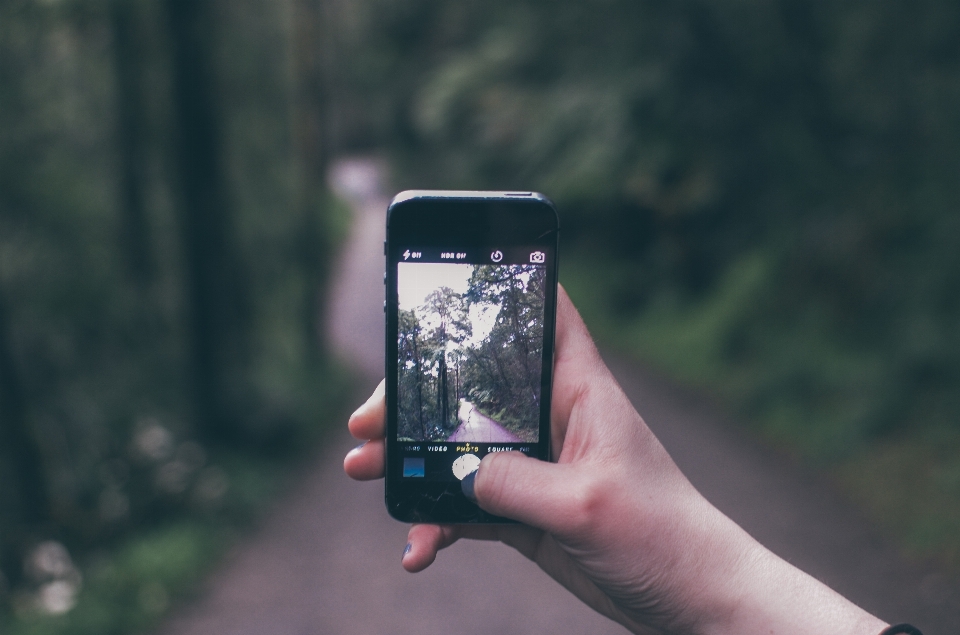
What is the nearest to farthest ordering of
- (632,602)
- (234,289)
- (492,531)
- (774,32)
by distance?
1. (632,602)
2. (492,531)
3. (234,289)
4. (774,32)

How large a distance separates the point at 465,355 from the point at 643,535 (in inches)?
22.6

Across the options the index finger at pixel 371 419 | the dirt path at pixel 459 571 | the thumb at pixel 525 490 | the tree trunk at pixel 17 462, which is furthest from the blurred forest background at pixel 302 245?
the thumb at pixel 525 490

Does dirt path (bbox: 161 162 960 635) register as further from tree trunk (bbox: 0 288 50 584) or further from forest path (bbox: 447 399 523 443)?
forest path (bbox: 447 399 523 443)

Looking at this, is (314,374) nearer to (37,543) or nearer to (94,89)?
(94,89)

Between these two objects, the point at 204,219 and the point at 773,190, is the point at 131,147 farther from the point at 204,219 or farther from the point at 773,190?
the point at 773,190

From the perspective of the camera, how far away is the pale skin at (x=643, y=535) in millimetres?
1711

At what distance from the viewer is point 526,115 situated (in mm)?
15078

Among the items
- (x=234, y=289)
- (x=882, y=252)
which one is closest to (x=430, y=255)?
(x=234, y=289)

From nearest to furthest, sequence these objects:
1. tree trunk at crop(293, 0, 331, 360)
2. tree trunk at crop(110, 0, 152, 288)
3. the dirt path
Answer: the dirt path
tree trunk at crop(110, 0, 152, 288)
tree trunk at crop(293, 0, 331, 360)

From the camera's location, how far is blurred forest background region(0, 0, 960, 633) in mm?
5902

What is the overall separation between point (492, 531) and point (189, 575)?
177 inches

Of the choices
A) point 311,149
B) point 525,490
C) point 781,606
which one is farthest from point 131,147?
point 781,606

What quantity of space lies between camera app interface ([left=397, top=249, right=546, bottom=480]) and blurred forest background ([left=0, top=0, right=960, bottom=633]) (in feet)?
13.6

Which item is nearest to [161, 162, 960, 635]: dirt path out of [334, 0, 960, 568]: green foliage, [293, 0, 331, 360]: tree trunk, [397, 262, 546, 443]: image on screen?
[334, 0, 960, 568]: green foliage
